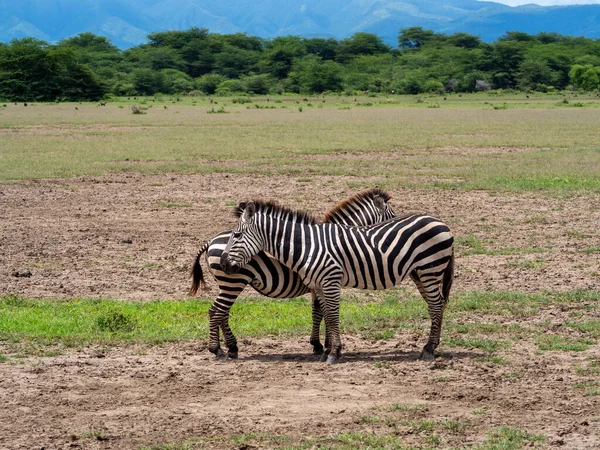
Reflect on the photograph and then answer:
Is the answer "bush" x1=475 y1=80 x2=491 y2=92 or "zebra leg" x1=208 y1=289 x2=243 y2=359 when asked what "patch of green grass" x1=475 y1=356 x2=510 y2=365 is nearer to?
"zebra leg" x1=208 y1=289 x2=243 y2=359

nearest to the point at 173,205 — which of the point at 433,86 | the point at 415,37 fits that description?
the point at 433,86

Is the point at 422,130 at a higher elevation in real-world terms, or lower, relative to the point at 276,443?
higher

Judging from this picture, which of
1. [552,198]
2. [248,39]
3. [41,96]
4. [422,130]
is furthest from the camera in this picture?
[248,39]

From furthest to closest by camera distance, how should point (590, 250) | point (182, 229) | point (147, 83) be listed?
point (147, 83), point (182, 229), point (590, 250)

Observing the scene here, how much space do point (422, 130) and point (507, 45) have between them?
56995 millimetres

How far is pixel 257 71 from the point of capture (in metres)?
96.0

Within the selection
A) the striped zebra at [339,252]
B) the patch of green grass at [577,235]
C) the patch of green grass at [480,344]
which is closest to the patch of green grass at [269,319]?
the patch of green grass at [480,344]

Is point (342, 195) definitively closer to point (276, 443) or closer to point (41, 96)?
point (276, 443)

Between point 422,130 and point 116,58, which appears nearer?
point 422,130

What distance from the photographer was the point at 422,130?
33281mm

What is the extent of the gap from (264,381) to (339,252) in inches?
55.5

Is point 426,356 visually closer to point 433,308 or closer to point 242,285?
point 433,308

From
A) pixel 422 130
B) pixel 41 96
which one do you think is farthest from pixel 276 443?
pixel 41 96

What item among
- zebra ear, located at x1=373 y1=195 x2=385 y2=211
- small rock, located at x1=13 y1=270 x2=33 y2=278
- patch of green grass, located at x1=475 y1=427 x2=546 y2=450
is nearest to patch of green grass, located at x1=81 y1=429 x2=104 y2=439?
patch of green grass, located at x1=475 y1=427 x2=546 y2=450
